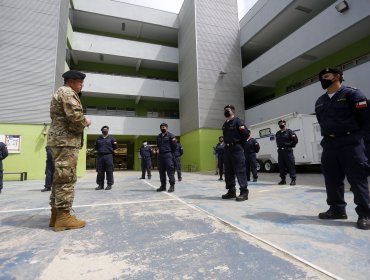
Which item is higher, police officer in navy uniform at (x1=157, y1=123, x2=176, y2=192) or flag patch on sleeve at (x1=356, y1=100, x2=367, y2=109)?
flag patch on sleeve at (x1=356, y1=100, x2=367, y2=109)

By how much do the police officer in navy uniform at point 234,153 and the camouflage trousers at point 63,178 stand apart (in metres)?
2.52

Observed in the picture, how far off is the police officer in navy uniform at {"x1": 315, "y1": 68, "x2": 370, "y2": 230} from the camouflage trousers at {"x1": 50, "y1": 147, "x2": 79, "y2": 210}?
2759 mm

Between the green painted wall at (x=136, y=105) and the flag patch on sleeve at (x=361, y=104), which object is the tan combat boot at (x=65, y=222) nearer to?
the flag patch on sleeve at (x=361, y=104)

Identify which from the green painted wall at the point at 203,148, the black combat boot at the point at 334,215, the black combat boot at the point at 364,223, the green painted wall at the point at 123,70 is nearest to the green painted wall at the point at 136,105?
the green painted wall at the point at 123,70

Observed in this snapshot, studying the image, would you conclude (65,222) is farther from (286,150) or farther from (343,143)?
(286,150)

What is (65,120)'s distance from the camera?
2.71m

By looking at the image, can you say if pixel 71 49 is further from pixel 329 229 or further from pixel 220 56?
pixel 329 229

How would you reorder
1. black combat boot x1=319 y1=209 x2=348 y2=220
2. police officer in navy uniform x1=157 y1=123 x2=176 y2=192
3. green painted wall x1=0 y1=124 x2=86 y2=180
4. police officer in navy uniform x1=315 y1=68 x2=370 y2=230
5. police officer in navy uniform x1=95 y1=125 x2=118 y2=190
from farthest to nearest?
1. green painted wall x1=0 y1=124 x2=86 y2=180
2. police officer in navy uniform x1=95 y1=125 x2=118 y2=190
3. police officer in navy uniform x1=157 y1=123 x2=176 y2=192
4. black combat boot x1=319 y1=209 x2=348 y2=220
5. police officer in navy uniform x1=315 y1=68 x2=370 y2=230

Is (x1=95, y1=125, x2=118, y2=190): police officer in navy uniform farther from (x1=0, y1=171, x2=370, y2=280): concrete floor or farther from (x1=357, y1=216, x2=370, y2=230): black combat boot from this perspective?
(x1=357, y1=216, x2=370, y2=230): black combat boot

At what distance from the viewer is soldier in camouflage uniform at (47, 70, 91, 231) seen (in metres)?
2.54

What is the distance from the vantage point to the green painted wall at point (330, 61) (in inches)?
467

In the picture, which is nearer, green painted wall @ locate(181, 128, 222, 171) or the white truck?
the white truck

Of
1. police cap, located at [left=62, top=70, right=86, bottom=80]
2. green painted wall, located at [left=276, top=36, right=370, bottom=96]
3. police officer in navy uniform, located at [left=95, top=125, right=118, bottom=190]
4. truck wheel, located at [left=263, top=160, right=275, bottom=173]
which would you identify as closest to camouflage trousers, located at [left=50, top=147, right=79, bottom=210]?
police cap, located at [left=62, top=70, right=86, bottom=80]

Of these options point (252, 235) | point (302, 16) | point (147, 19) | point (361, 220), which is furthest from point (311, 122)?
point (147, 19)
